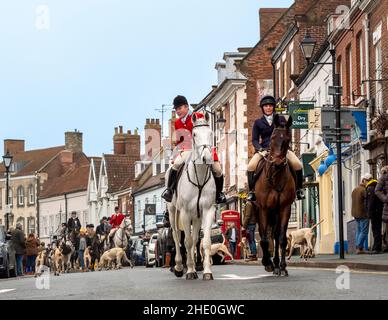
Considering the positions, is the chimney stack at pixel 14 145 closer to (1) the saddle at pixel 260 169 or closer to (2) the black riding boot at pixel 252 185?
(2) the black riding boot at pixel 252 185

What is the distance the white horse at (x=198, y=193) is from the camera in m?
17.7

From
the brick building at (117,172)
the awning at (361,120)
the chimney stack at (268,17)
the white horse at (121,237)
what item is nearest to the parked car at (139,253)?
the chimney stack at (268,17)

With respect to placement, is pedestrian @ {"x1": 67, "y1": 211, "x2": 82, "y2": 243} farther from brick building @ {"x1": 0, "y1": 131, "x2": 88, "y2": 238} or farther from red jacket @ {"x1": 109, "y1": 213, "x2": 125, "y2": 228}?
brick building @ {"x1": 0, "y1": 131, "x2": 88, "y2": 238}

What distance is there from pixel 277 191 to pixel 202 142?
4.76 ft

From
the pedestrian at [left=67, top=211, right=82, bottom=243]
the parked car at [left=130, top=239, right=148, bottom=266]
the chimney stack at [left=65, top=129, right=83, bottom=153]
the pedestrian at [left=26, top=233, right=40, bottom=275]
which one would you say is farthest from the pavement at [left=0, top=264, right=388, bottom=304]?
the chimney stack at [left=65, top=129, right=83, bottom=153]

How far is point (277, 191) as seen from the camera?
1805cm

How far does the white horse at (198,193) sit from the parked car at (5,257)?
16367mm

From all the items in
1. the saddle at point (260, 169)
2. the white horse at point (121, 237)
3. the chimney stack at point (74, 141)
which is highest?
the chimney stack at point (74, 141)

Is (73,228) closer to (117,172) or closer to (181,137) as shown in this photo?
(181,137)

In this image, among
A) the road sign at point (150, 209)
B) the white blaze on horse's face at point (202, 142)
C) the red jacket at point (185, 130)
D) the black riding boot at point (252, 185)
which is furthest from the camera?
the road sign at point (150, 209)

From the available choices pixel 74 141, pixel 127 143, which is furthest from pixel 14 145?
pixel 127 143

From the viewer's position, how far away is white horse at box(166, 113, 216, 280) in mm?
17688

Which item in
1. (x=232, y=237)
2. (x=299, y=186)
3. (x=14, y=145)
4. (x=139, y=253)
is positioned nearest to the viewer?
(x=299, y=186)

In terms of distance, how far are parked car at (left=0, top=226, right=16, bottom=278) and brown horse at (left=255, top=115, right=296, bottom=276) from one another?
16.9m
